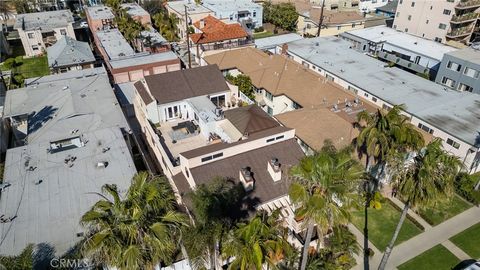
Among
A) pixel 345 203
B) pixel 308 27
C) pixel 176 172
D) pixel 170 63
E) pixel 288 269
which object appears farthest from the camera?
pixel 308 27

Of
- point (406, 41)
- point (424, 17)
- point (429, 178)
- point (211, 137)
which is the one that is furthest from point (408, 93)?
point (424, 17)

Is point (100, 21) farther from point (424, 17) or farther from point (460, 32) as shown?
point (460, 32)

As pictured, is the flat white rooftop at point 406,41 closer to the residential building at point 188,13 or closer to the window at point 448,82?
the window at point 448,82

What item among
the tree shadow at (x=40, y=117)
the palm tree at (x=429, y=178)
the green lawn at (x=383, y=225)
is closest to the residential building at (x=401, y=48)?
the green lawn at (x=383, y=225)

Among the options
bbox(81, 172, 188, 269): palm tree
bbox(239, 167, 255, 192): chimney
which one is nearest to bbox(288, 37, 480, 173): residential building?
bbox(239, 167, 255, 192): chimney

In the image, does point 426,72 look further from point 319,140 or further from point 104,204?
point 104,204

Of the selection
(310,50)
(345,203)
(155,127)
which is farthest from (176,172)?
(310,50)

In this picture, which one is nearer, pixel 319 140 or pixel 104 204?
pixel 104 204
